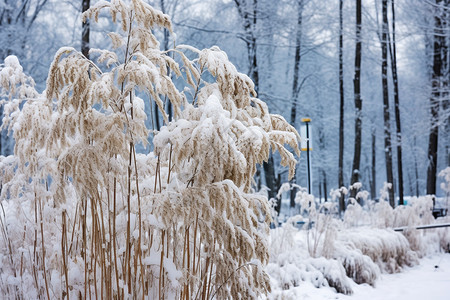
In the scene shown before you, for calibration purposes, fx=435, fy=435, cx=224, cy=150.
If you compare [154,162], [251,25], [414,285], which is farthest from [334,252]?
[251,25]

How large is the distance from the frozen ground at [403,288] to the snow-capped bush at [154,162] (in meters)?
1.93

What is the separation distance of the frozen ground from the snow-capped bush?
1.93m

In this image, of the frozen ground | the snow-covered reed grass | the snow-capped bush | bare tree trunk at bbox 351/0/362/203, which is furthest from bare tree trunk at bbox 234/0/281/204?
the snow-capped bush

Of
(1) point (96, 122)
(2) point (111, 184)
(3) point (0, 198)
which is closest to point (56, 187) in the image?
(2) point (111, 184)

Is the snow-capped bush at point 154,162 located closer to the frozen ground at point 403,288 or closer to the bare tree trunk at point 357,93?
the frozen ground at point 403,288

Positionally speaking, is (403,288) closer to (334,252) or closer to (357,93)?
(334,252)

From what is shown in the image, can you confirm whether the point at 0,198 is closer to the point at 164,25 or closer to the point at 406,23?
the point at 164,25

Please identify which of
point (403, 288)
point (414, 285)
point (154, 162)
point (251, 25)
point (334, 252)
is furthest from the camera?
point (251, 25)

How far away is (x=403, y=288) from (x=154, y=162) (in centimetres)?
362

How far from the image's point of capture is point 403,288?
480 centimetres

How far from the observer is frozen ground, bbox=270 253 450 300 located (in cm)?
434

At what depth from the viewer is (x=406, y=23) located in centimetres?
1129

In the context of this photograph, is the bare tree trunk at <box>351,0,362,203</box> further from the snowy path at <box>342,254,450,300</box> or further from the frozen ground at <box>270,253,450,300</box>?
the frozen ground at <box>270,253,450,300</box>

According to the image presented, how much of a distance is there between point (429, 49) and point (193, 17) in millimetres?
7770
